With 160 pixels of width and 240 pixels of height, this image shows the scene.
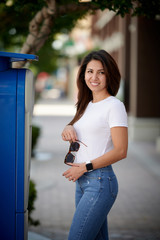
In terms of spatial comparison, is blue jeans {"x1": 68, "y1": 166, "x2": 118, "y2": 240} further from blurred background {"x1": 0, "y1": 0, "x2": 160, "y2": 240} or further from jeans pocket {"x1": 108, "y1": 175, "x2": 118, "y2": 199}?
blurred background {"x1": 0, "y1": 0, "x2": 160, "y2": 240}

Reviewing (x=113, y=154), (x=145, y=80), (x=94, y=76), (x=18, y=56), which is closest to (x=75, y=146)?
(x=113, y=154)

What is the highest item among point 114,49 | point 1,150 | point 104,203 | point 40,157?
point 114,49

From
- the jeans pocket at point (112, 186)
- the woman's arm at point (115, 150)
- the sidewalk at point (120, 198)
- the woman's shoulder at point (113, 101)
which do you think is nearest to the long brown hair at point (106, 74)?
the woman's shoulder at point (113, 101)

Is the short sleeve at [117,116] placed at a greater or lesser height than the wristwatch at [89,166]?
greater

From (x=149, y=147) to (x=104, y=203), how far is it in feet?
34.8

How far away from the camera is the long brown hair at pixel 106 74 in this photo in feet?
9.86

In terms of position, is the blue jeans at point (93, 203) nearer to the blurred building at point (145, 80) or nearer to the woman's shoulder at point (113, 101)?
the woman's shoulder at point (113, 101)

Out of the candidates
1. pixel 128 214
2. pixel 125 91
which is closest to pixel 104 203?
pixel 128 214

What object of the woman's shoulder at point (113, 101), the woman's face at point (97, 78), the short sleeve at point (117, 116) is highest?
the woman's face at point (97, 78)

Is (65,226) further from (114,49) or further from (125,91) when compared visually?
(114,49)

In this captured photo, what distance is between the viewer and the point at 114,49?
71.7 feet

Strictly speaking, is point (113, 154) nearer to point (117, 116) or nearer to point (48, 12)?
point (117, 116)

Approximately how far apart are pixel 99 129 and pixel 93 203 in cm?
50

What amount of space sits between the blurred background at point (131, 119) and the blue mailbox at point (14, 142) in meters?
1.49
